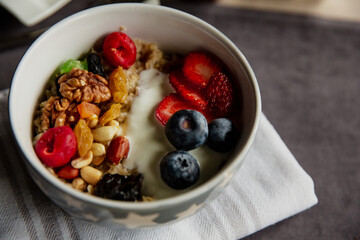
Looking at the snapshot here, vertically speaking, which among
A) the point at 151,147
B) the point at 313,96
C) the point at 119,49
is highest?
the point at 119,49

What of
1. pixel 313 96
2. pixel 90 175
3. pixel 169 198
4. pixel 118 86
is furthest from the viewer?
pixel 313 96

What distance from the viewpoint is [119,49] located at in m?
1.00

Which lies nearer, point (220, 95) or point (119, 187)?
point (119, 187)

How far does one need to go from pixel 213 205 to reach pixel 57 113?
415mm

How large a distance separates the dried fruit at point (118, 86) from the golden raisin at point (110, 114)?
21 mm

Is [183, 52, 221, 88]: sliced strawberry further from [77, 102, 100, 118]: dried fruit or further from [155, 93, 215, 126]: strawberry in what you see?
[77, 102, 100, 118]: dried fruit

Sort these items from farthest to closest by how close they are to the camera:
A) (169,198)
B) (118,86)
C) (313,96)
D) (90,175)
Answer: (313,96)
(118,86)
(90,175)
(169,198)

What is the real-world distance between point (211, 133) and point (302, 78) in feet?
2.05

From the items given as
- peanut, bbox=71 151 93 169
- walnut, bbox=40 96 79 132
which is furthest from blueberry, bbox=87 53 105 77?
peanut, bbox=71 151 93 169

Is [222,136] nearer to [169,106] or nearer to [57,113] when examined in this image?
[169,106]

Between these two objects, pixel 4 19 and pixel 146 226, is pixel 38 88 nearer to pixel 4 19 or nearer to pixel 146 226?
pixel 146 226

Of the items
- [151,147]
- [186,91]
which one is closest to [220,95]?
[186,91]

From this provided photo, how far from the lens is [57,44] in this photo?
0.94m

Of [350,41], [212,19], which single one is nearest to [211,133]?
[212,19]
